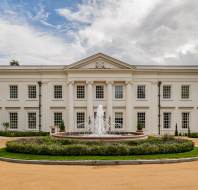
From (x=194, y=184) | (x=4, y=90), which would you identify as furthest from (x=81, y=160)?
(x=4, y=90)

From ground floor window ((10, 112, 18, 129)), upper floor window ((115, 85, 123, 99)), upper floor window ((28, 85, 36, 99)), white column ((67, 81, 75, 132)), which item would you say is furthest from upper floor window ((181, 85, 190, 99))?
ground floor window ((10, 112, 18, 129))

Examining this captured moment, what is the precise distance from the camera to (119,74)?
132ft

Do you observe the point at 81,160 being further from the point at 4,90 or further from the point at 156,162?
the point at 4,90

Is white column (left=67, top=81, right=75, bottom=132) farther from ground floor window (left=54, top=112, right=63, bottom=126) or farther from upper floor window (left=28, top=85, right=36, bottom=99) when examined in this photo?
upper floor window (left=28, top=85, right=36, bottom=99)

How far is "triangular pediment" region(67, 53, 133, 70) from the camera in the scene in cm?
3981

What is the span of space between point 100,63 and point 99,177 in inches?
1142

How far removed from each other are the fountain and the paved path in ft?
17.4

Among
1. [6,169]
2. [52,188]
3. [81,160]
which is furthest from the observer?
[81,160]

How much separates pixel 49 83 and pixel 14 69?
4.50 metres

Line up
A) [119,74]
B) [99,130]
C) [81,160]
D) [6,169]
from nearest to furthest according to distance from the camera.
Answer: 1. [6,169]
2. [81,160]
3. [99,130]
4. [119,74]

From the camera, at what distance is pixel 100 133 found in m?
29.1

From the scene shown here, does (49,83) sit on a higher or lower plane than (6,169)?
higher

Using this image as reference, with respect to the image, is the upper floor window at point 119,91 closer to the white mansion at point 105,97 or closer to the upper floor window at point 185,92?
the white mansion at point 105,97

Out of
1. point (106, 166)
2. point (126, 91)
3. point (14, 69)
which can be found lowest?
point (106, 166)
